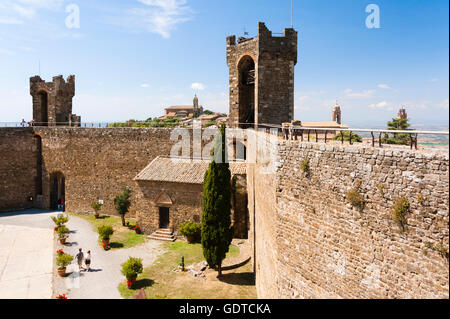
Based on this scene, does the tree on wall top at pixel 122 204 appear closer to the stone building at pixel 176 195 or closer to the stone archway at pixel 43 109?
the stone building at pixel 176 195

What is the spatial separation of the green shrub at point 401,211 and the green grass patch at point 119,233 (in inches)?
659

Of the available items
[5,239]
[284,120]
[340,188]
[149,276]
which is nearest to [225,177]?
[284,120]

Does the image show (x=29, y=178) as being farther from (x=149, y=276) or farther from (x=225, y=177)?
(x=225, y=177)

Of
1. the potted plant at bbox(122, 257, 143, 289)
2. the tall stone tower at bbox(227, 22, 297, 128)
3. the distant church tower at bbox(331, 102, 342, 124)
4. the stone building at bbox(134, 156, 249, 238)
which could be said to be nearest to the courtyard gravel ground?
the potted plant at bbox(122, 257, 143, 289)

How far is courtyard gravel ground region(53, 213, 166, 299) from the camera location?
1315 cm

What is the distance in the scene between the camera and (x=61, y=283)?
544 inches

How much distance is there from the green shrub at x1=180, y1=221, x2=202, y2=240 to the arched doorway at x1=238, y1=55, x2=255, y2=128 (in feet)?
22.7

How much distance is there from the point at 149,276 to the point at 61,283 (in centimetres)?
393

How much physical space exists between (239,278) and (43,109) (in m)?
25.4

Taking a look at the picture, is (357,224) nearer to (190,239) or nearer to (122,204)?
(190,239)

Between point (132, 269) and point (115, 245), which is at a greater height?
point (132, 269)

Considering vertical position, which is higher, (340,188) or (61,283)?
(340,188)

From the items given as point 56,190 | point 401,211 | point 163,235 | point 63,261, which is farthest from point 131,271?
point 56,190

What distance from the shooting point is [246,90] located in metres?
19.7
